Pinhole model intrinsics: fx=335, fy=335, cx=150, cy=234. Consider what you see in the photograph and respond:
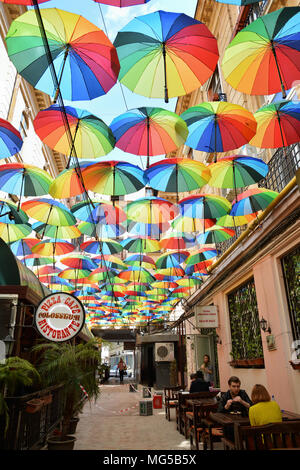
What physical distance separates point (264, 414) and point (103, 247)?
8751 millimetres

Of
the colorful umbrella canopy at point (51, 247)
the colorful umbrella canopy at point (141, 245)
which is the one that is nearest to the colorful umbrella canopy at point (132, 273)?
the colorful umbrella canopy at point (141, 245)

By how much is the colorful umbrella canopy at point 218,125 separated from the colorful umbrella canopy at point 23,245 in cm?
796

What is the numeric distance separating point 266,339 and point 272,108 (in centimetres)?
554

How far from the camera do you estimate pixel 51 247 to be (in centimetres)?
1205

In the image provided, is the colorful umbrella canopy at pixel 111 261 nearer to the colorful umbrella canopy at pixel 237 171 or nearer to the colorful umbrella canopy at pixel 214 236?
the colorful umbrella canopy at pixel 214 236

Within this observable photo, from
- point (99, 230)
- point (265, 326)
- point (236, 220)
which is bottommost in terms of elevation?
point (265, 326)

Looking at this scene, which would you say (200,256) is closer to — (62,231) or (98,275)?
(98,275)

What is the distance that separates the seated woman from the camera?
4234 millimetres

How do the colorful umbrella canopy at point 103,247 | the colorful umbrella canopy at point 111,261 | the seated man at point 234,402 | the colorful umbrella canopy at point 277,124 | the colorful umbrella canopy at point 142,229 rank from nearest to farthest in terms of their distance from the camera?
the seated man at point 234,402
the colorful umbrella canopy at point 277,124
the colorful umbrella canopy at point 142,229
the colorful umbrella canopy at point 103,247
the colorful umbrella canopy at point 111,261

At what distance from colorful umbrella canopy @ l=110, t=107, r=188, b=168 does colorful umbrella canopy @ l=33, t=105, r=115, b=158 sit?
0.25 metres

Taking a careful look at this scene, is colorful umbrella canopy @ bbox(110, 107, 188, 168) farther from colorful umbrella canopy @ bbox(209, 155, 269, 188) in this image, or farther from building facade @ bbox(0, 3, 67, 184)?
building facade @ bbox(0, 3, 67, 184)

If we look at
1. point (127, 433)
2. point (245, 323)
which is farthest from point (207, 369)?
point (127, 433)

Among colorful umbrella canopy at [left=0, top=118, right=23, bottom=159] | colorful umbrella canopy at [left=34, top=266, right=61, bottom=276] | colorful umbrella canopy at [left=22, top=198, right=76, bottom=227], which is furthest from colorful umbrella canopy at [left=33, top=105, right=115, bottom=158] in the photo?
colorful umbrella canopy at [left=34, top=266, right=61, bottom=276]

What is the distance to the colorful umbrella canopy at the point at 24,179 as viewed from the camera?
7.44 m
